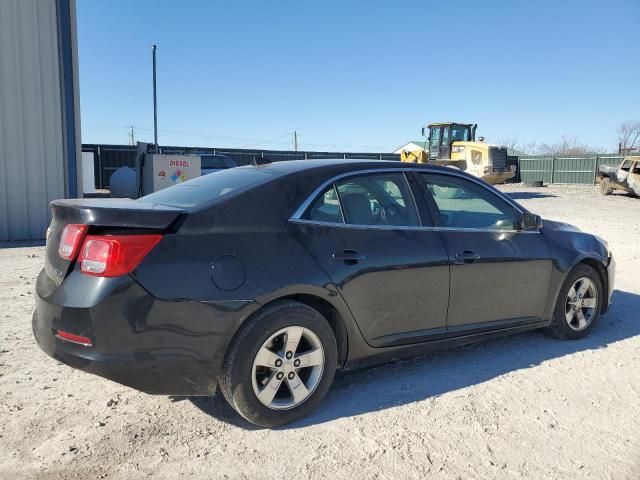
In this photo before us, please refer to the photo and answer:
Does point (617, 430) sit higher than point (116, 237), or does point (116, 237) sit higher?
point (116, 237)

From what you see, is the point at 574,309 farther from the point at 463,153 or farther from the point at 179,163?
the point at 463,153

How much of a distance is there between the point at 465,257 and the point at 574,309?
5.15 ft

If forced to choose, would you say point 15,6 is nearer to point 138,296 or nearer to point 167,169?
point 167,169

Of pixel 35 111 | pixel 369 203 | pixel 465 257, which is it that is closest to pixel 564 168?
pixel 35 111

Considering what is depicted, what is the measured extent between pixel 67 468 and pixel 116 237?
1191 millimetres

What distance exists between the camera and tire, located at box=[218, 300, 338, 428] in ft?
9.82

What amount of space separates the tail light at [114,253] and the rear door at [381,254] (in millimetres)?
906

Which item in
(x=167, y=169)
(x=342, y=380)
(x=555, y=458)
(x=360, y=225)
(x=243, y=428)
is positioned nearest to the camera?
(x=555, y=458)

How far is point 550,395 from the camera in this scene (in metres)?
3.65

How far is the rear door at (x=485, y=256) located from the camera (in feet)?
12.9

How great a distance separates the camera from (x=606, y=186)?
2673 centimetres

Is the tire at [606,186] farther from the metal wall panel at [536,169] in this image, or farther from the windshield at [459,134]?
the metal wall panel at [536,169]

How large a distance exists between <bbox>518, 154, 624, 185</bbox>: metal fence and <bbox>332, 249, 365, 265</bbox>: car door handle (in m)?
37.1

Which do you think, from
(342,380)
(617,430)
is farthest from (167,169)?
(617,430)
